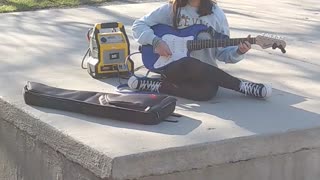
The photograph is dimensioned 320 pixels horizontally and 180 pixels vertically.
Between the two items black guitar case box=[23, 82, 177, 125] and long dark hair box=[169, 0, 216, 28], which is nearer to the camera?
black guitar case box=[23, 82, 177, 125]

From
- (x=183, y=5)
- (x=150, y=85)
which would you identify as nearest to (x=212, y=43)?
(x=183, y=5)

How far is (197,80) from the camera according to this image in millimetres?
4141

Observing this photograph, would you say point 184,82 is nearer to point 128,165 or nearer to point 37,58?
point 128,165

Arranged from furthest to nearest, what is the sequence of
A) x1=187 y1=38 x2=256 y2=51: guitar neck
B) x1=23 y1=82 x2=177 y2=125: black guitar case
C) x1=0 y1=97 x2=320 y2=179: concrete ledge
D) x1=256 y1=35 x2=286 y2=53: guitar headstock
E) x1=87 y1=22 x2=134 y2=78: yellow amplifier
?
x1=87 y1=22 x2=134 y2=78: yellow amplifier
x1=187 y1=38 x2=256 y2=51: guitar neck
x1=256 y1=35 x2=286 y2=53: guitar headstock
x1=23 y1=82 x2=177 y2=125: black guitar case
x1=0 y1=97 x2=320 y2=179: concrete ledge

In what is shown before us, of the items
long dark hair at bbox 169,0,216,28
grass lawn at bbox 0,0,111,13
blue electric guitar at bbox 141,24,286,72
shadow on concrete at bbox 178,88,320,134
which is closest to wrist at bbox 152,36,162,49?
blue electric guitar at bbox 141,24,286,72

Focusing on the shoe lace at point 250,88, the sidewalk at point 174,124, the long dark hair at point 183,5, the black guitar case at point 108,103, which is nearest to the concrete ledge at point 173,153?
the sidewalk at point 174,124

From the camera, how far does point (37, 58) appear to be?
5.39 metres

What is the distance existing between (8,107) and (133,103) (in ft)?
2.92

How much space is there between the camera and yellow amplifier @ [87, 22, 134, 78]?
4.64 meters

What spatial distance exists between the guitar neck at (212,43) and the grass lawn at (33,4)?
15.3 ft

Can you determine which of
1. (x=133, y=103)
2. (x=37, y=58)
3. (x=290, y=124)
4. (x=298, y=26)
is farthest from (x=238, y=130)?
(x=298, y=26)

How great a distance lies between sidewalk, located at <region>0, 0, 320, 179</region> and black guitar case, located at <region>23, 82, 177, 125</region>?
41 millimetres

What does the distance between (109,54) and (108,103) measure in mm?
1011

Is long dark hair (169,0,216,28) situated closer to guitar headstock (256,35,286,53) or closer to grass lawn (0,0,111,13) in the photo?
guitar headstock (256,35,286,53)
